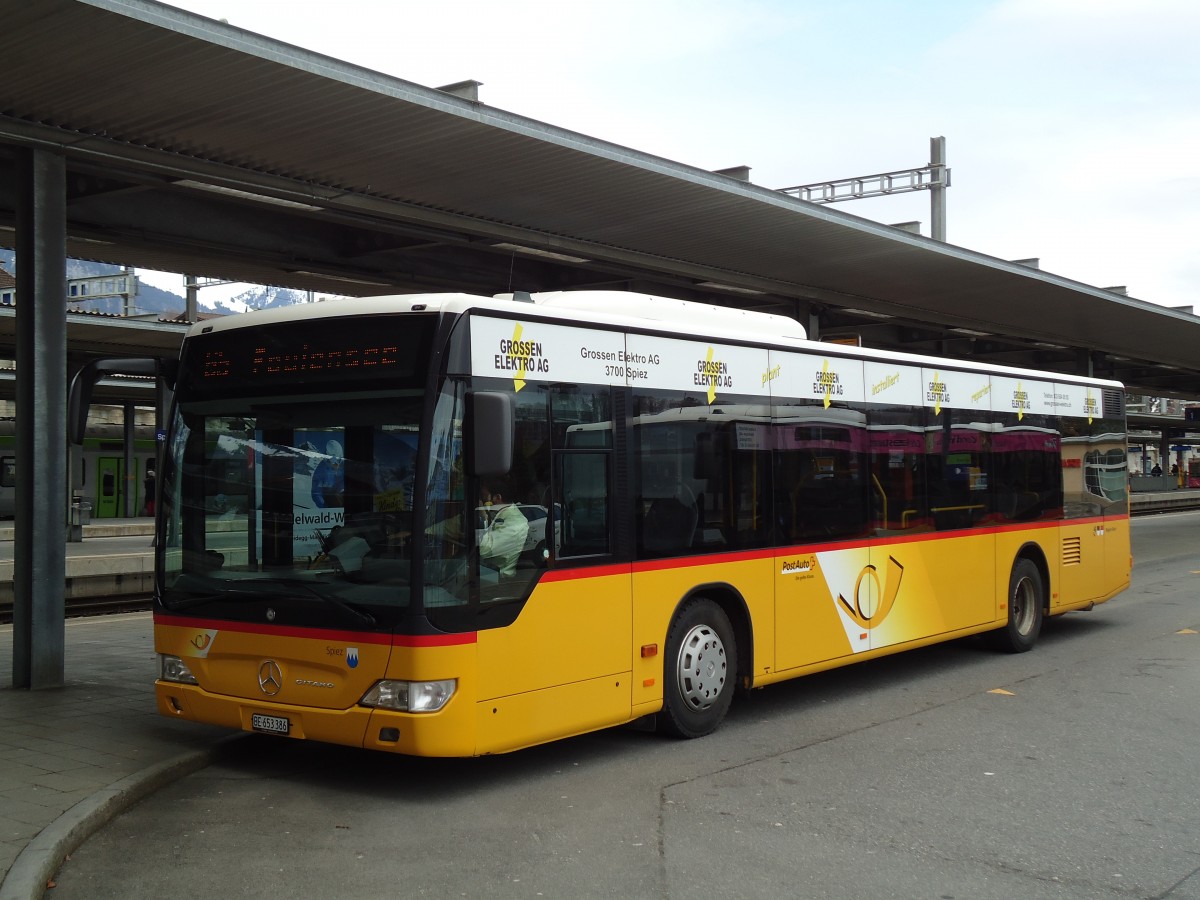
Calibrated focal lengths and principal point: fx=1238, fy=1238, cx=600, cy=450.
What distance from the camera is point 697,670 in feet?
27.5

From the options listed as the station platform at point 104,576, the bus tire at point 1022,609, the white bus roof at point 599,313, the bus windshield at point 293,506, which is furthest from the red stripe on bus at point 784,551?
the station platform at point 104,576

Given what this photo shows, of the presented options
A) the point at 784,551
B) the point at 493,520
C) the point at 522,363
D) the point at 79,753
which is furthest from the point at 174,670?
the point at 784,551

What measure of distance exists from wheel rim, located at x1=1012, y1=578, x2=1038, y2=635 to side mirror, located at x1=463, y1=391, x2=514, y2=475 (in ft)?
25.0

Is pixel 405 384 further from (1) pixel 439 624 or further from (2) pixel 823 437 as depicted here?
(2) pixel 823 437

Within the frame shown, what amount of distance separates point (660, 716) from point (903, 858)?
2705 millimetres

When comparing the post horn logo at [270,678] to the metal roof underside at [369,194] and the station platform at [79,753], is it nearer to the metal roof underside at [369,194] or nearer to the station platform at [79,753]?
the station platform at [79,753]

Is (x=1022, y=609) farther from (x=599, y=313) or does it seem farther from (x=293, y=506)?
(x=293, y=506)

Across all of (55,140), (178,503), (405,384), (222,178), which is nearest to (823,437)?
(405,384)

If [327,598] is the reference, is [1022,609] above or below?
below

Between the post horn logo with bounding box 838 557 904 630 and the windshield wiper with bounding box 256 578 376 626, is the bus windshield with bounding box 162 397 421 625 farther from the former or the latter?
the post horn logo with bounding box 838 557 904 630

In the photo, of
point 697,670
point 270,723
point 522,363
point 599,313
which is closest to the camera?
Answer: point 270,723

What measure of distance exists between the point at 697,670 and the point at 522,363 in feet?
8.41

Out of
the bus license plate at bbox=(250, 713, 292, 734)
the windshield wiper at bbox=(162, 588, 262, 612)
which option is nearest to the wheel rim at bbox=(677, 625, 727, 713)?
the bus license plate at bbox=(250, 713, 292, 734)

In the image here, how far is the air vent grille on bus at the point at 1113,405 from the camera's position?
1459 centimetres
